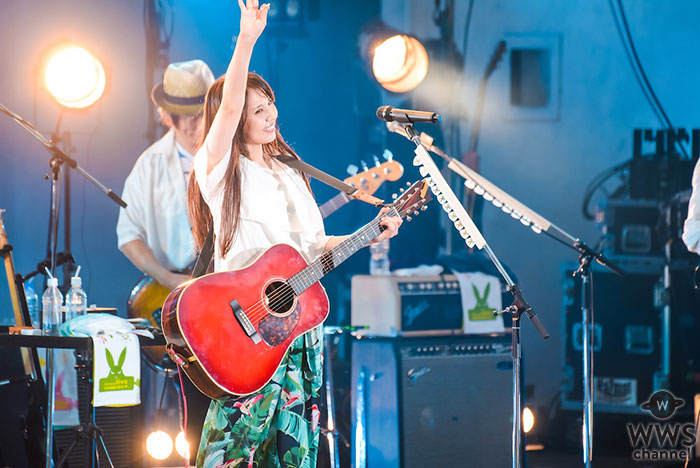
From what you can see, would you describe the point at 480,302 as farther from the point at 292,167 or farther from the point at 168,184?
the point at 168,184

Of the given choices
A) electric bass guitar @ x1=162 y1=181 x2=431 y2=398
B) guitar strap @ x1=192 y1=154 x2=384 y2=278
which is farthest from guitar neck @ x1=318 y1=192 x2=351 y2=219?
electric bass guitar @ x1=162 y1=181 x2=431 y2=398

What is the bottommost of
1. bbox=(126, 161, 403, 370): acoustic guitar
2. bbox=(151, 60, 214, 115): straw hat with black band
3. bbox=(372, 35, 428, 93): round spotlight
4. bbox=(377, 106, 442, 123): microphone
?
bbox=(126, 161, 403, 370): acoustic guitar

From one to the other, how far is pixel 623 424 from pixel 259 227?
3323 millimetres

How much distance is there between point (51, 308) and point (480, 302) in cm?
206

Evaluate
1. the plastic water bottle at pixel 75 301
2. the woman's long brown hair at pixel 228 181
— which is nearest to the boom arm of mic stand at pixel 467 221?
the woman's long brown hair at pixel 228 181

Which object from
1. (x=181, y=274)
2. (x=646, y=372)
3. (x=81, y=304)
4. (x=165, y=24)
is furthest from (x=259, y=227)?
(x=646, y=372)

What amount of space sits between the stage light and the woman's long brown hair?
7.38 feet

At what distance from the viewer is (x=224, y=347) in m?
2.53

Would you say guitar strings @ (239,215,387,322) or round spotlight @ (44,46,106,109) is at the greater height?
round spotlight @ (44,46,106,109)

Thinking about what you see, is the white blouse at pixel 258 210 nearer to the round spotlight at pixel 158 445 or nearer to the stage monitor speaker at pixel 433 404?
the stage monitor speaker at pixel 433 404

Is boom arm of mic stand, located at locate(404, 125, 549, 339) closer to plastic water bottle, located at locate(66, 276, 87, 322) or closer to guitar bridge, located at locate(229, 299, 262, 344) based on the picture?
guitar bridge, located at locate(229, 299, 262, 344)

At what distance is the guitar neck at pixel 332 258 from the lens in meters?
2.65

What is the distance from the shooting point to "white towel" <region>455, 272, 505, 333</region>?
4.05 metres

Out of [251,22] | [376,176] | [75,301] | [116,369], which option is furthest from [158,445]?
[251,22]
